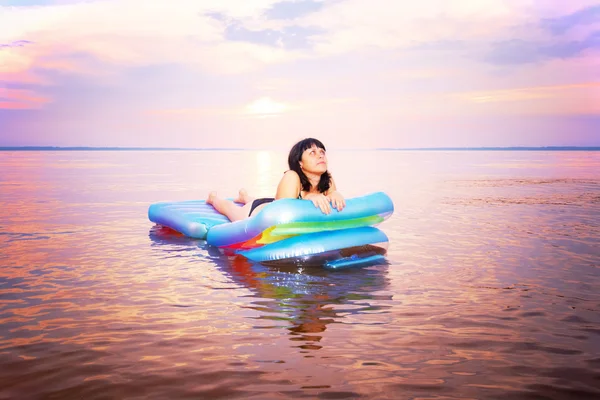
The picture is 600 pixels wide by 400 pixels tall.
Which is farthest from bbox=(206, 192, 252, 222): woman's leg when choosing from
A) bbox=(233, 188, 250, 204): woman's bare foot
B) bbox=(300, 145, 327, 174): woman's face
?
bbox=(300, 145, 327, 174): woman's face

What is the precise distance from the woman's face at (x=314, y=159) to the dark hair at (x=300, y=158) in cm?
4

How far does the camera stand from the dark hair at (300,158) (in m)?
5.63

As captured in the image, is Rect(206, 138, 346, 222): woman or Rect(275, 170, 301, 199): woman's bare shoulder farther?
Rect(275, 170, 301, 199): woman's bare shoulder

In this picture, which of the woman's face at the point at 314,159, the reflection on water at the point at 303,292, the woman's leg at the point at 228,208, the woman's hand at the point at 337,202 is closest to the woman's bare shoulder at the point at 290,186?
the woman's face at the point at 314,159

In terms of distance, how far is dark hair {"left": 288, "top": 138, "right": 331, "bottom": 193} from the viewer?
222 inches

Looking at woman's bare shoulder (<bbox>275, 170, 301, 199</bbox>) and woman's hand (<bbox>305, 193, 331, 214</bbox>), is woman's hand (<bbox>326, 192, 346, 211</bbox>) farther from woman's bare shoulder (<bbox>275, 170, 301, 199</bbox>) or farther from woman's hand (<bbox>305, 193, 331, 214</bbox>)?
woman's bare shoulder (<bbox>275, 170, 301, 199</bbox>)

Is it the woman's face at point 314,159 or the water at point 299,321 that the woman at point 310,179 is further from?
the water at point 299,321

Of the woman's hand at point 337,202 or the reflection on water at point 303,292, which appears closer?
the reflection on water at point 303,292

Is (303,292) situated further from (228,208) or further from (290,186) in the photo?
(228,208)

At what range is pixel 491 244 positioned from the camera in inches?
254

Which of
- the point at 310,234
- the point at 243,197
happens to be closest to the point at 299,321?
the point at 310,234

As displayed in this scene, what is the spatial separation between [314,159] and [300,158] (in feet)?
0.51

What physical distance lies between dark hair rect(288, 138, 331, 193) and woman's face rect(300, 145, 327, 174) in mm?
44

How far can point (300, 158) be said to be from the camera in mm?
5637
